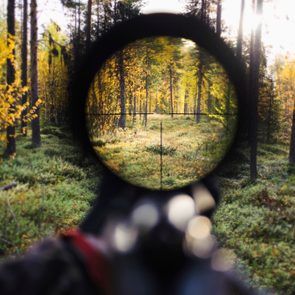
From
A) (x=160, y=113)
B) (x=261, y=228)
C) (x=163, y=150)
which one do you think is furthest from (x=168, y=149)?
(x=160, y=113)

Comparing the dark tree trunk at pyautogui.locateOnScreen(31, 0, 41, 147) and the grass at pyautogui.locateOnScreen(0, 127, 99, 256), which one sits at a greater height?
the dark tree trunk at pyautogui.locateOnScreen(31, 0, 41, 147)

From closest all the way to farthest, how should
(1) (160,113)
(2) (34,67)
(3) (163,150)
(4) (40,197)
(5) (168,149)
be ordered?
(4) (40,197) < (2) (34,67) < (3) (163,150) < (5) (168,149) < (1) (160,113)

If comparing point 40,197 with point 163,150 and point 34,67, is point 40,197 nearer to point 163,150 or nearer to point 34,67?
point 34,67

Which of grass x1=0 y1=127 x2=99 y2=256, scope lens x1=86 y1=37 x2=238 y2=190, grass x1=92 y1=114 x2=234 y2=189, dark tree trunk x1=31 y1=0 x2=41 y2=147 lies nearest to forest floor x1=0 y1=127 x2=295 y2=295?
grass x1=0 y1=127 x2=99 y2=256

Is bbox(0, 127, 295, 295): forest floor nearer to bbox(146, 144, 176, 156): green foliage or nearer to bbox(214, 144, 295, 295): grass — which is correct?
bbox(214, 144, 295, 295): grass

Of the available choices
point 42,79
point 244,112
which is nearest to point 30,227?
point 244,112

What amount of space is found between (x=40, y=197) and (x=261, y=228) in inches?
150

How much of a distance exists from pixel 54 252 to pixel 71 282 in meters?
0.05

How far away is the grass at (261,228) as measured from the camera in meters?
3.98

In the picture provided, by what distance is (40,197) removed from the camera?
6461 mm

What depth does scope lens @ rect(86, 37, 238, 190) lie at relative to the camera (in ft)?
22.6

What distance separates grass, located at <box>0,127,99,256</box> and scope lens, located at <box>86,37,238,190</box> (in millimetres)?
1078

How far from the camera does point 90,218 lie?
0.87 metres

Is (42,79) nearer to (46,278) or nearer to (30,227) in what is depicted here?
(30,227)
